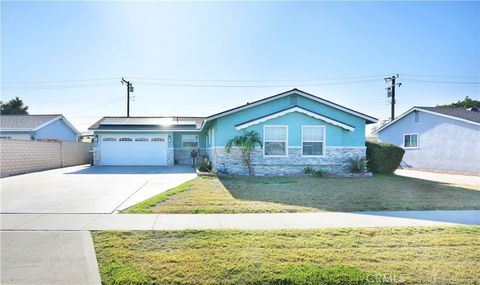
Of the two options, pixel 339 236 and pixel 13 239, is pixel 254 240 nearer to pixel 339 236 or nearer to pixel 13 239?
pixel 339 236

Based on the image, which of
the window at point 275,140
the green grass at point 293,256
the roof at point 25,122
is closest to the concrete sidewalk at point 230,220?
the green grass at point 293,256

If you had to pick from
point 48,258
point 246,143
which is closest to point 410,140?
point 246,143

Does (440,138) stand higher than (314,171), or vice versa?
(440,138)

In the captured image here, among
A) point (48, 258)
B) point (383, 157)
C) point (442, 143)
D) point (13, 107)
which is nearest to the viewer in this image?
point (48, 258)

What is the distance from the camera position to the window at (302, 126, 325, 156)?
1549 centimetres

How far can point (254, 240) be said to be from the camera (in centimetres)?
514

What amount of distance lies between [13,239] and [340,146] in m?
14.1

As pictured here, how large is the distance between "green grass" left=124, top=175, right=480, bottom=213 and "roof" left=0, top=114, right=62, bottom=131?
20.1 m

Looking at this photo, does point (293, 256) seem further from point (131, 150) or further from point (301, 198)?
point (131, 150)

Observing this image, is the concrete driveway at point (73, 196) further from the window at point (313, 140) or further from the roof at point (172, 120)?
the window at point (313, 140)

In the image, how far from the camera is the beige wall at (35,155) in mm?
14883

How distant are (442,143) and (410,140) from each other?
9.85ft

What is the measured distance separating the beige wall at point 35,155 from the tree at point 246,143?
36.4 ft

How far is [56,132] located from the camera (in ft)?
91.4
